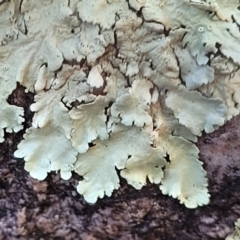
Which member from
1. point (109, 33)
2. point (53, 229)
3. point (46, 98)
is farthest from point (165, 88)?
point (53, 229)

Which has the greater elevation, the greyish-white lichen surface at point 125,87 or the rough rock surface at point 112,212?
the greyish-white lichen surface at point 125,87

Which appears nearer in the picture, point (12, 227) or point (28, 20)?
point (12, 227)

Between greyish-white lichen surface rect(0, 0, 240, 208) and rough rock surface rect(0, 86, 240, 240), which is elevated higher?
greyish-white lichen surface rect(0, 0, 240, 208)

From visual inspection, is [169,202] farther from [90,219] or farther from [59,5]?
[59,5]

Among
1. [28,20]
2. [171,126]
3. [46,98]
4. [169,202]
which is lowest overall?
[169,202]
